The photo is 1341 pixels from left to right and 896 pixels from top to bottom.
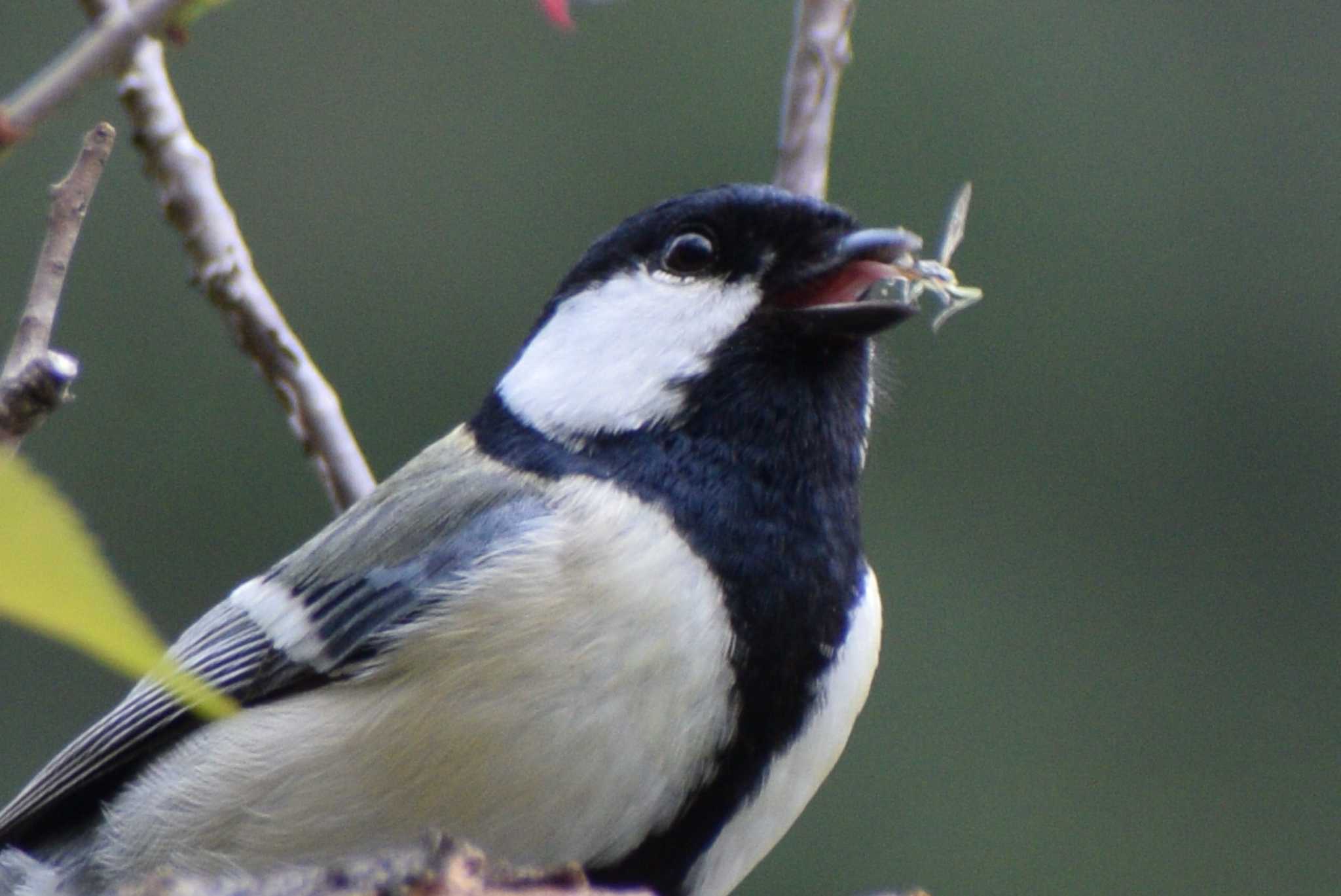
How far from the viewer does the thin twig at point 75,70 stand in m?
0.46

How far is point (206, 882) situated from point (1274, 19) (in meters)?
4.80

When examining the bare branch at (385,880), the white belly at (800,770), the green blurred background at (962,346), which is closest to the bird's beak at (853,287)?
the white belly at (800,770)

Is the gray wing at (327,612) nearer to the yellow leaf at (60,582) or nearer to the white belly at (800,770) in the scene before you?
the white belly at (800,770)

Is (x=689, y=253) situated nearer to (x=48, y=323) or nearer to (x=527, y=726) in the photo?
(x=527, y=726)

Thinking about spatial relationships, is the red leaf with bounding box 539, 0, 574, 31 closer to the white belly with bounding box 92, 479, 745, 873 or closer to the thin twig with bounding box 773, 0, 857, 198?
the white belly with bounding box 92, 479, 745, 873

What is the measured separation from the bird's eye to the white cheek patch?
0.4 inches

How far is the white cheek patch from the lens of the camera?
1.41 m

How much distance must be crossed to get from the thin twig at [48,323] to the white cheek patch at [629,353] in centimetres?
54

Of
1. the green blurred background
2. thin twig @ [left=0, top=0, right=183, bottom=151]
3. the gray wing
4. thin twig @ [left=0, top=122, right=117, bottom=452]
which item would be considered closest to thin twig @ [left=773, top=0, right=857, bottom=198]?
the gray wing

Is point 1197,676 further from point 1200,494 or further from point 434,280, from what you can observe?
point 434,280

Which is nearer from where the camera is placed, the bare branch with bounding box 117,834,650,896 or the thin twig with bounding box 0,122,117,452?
the bare branch with bounding box 117,834,650,896

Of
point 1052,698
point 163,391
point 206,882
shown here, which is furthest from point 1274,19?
point 206,882

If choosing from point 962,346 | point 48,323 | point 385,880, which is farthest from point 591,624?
point 962,346

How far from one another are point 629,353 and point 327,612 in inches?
12.4
